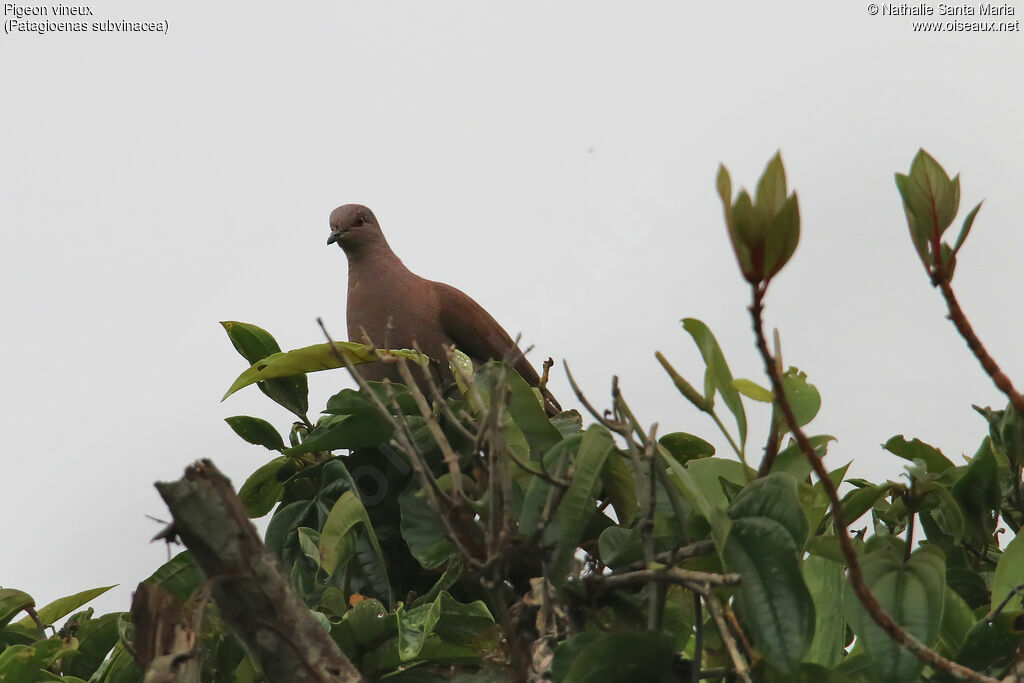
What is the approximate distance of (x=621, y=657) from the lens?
1.52 metres

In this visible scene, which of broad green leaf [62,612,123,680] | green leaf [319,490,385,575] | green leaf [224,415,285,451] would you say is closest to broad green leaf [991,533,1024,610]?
green leaf [319,490,385,575]

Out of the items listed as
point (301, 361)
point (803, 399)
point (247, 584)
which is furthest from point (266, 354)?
point (803, 399)

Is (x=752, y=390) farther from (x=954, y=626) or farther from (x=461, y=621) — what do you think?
(x=461, y=621)

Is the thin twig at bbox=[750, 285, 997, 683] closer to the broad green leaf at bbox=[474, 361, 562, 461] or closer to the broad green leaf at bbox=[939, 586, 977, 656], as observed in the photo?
the broad green leaf at bbox=[939, 586, 977, 656]

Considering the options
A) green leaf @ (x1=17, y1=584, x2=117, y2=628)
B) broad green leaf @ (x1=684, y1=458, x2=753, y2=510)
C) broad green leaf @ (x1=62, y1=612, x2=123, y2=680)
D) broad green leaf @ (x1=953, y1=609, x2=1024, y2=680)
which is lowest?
broad green leaf @ (x1=953, y1=609, x2=1024, y2=680)

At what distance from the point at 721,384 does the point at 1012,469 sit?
97cm

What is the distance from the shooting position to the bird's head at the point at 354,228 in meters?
4.82

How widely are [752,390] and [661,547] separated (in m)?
0.29

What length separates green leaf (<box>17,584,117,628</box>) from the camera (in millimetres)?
2723

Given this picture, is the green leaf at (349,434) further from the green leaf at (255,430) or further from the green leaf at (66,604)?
the green leaf at (66,604)

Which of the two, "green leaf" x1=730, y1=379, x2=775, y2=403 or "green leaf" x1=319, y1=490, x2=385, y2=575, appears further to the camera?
"green leaf" x1=319, y1=490, x2=385, y2=575

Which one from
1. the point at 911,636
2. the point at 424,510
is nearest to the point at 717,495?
the point at 911,636

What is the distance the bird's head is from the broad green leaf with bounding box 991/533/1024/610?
3438mm

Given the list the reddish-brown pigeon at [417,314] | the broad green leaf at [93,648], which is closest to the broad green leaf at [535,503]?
the broad green leaf at [93,648]
